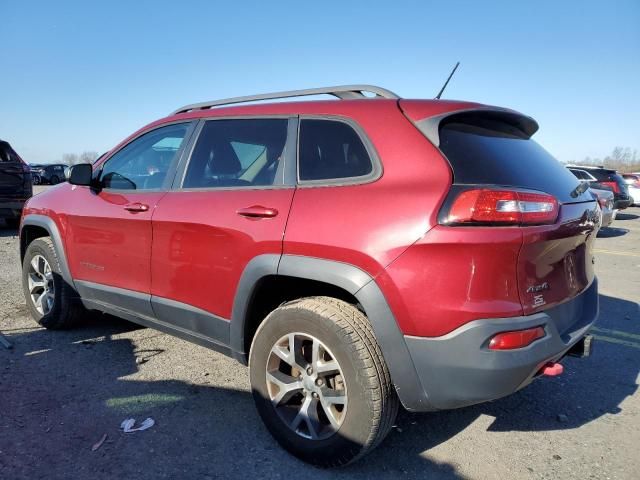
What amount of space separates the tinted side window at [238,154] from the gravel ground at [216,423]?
1.39 meters

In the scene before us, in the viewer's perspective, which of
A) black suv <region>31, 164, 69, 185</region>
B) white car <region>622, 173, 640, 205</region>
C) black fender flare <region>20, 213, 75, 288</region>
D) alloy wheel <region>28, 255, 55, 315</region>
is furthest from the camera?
black suv <region>31, 164, 69, 185</region>

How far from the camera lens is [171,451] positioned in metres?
2.49

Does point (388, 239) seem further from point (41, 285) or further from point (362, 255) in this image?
point (41, 285)

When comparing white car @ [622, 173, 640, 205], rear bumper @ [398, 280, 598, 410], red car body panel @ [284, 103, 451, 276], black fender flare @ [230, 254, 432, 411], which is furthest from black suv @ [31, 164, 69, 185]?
rear bumper @ [398, 280, 598, 410]

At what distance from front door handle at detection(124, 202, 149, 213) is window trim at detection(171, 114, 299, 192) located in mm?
247

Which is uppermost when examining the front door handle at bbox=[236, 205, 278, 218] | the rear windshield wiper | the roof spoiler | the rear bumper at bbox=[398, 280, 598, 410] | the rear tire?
the roof spoiler

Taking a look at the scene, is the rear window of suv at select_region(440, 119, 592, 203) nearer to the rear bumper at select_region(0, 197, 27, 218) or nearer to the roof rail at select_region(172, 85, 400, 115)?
the roof rail at select_region(172, 85, 400, 115)

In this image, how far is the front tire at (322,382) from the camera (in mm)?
2186

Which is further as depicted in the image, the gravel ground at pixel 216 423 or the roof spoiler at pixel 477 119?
the gravel ground at pixel 216 423

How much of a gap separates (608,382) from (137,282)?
342cm

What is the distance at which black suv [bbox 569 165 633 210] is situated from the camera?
13898 mm

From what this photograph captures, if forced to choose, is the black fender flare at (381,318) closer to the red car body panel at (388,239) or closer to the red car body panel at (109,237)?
the red car body panel at (388,239)

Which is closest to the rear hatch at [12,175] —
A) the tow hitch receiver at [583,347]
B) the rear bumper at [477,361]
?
the rear bumper at [477,361]

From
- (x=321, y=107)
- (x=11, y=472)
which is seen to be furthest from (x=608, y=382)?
(x=11, y=472)
